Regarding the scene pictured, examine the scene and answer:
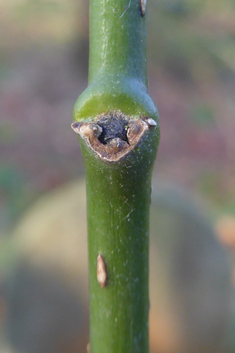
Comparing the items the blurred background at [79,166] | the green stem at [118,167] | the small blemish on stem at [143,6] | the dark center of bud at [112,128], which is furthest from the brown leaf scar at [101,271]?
the blurred background at [79,166]

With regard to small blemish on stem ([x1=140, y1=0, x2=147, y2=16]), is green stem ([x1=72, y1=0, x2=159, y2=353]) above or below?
below

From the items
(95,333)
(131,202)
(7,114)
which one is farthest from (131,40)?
(7,114)

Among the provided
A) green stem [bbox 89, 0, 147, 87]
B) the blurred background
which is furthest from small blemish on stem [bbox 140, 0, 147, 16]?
the blurred background

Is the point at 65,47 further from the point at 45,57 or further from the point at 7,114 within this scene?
the point at 7,114

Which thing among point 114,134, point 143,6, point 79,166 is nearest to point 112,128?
point 114,134

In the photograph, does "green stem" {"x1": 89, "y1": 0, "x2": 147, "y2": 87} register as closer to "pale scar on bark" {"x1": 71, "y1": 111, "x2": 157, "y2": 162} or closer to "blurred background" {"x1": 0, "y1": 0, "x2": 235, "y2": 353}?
"pale scar on bark" {"x1": 71, "y1": 111, "x2": 157, "y2": 162}

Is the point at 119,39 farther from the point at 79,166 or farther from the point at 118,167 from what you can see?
the point at 79,166

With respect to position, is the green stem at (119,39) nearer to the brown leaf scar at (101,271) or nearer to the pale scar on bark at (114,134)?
the pale scar on bark at (114,134)
